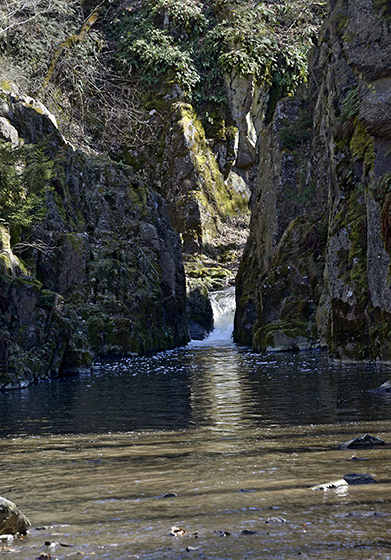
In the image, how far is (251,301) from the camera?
32.2 meters

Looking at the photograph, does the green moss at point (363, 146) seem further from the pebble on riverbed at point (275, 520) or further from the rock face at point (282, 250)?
the pebble on riverbed at point (275, 520)

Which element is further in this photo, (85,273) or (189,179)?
(189,179)

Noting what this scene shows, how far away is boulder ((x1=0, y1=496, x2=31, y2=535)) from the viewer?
140 inches

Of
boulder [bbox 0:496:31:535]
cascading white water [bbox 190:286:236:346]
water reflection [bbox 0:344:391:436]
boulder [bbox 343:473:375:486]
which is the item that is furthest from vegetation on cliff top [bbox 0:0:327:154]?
boulder [bbox 0:496:31:535]

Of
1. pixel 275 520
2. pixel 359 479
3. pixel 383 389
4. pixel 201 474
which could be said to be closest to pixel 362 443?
pixel 359 479

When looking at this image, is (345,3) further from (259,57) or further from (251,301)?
(259,57)

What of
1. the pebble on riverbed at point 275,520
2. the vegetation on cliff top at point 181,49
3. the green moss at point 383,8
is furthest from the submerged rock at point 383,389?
the vegetation on cliff top at point 181,49

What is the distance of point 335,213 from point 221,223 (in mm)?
25878

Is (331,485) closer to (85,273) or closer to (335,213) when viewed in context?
(335,213)

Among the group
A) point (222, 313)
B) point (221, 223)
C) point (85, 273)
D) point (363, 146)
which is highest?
point (221, 223)

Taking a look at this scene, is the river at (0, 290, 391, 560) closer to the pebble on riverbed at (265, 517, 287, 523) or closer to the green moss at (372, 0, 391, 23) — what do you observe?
the pebble on riverbed at (265, 517, 287, 523)

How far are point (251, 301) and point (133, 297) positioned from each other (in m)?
7.18

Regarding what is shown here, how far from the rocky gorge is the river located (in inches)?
248

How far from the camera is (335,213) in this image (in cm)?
2003
